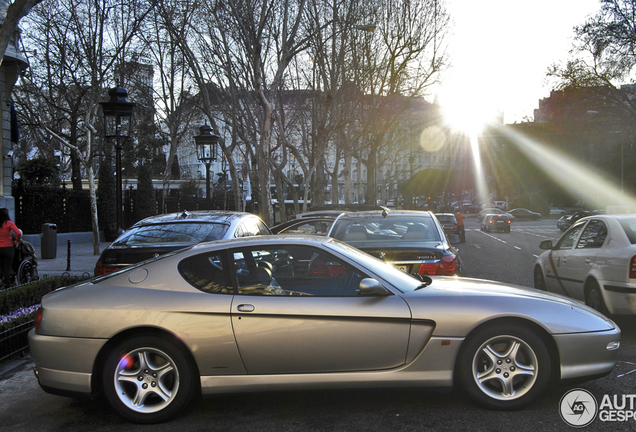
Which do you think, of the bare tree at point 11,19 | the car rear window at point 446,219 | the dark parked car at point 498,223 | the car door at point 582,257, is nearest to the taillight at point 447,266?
the car door at point 582,257

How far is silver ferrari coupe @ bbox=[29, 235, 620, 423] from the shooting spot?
410 centimetres

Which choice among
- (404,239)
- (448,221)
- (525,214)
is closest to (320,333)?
(404,239)

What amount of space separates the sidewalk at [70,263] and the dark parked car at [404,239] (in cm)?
656

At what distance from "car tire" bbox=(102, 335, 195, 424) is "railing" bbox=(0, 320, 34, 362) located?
8.52 feet

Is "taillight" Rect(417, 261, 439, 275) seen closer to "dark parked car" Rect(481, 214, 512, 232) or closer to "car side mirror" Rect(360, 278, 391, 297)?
"car side mirror" Rect(360, 278, 391, 297)

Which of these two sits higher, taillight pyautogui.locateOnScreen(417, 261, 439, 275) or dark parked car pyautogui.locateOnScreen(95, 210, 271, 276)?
dark parked car pyautogui.locateOnScreen(95, 210, 271, 276)

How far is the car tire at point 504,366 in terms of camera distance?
414cm

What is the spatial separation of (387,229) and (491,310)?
385 cm

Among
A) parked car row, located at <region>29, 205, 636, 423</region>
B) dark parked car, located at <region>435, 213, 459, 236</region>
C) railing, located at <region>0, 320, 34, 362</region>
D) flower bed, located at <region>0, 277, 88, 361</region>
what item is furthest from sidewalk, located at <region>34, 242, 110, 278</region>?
dark parked car, located at <region>435, 213, 459, 236</region>

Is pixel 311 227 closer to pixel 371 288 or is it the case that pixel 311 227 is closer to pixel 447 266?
pixel 447 266

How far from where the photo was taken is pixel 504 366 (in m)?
4.18

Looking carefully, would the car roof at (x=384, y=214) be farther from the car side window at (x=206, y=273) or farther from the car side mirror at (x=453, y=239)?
the car side window at (x=206, y=273)

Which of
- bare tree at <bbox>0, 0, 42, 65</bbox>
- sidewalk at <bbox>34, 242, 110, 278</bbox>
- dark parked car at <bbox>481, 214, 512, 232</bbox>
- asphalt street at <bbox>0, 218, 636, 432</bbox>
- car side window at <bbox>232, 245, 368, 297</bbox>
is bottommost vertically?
dark parked car at <bbox>481, 214, 512, 232</bbox>

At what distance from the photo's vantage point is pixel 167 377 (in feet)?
13.7
